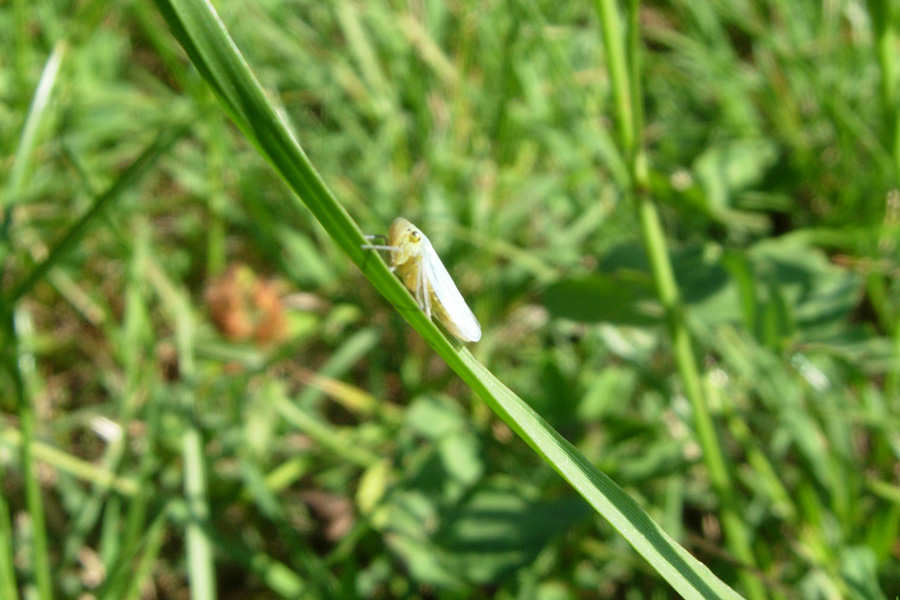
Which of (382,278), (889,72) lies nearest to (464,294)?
(889,72)

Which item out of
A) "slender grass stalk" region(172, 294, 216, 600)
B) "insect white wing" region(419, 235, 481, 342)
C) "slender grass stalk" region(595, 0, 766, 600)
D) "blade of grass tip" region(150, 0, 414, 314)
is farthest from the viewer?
"slender grass stalk" region(172, 294, 216, 600)

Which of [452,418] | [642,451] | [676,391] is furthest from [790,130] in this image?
[452,418]

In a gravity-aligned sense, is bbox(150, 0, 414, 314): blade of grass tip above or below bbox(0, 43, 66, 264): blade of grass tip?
below

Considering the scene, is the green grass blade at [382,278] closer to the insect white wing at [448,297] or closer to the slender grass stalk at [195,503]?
the insect white wing at [448,297]

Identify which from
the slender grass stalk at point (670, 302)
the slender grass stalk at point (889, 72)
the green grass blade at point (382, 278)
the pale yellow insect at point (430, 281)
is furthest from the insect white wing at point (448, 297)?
the slender grass stalk at point (889, 72)

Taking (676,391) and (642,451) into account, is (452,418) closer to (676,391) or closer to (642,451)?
(642,451)

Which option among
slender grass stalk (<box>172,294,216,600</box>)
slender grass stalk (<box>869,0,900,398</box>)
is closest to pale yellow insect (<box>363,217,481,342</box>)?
slender grass stalk (<box>172,294,216,600</box>)

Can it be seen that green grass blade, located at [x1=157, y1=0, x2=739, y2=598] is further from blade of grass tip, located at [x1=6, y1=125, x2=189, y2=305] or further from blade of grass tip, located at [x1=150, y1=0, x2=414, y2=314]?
blade of grass tip, located at [x1=6, y1=125, x2=189, y2=305]
